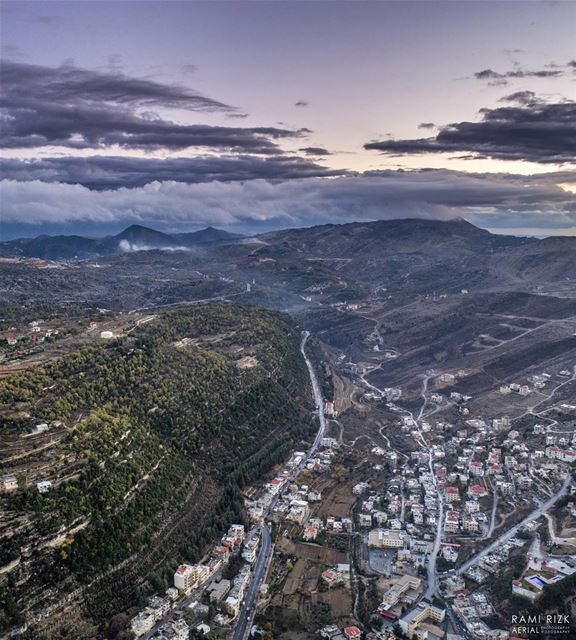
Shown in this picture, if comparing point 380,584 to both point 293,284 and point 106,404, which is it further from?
point 293,284

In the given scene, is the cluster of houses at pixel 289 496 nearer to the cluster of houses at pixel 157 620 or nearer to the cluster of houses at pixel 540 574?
the cluster of houses at pixel 157 620

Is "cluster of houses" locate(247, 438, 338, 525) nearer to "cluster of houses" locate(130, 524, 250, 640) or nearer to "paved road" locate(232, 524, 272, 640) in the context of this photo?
"paved road" locate(232, 524, 272, 640)

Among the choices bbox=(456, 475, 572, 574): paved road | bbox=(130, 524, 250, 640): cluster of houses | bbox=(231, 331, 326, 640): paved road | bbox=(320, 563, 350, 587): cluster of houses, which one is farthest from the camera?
bbox=(456, 475, 572, 574): paved road

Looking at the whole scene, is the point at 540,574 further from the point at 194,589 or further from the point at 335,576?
the point at 194,589

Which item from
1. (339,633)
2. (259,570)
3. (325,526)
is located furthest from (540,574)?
(259,570)

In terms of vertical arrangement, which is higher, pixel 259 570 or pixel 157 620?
pixel 157 620

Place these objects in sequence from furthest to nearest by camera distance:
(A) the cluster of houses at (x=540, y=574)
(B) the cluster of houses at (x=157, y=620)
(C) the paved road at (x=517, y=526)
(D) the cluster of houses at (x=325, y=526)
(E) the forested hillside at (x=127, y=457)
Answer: (D) the cluster of houses at (x=325, y=526) < (C) the paved road at (x=517, y=526) < (A) the cluster of houses at (x=540, y=574) < (E) the forested hillside at (x=127, y=457) < (B) the cluster of houses at (x=157, y=620)

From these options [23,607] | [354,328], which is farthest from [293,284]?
[23,607]

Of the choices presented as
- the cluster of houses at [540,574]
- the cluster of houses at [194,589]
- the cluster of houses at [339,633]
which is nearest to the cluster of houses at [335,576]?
the cluster of houses at [339,633]

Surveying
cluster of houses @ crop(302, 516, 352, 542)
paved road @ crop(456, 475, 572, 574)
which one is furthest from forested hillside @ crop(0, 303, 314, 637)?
paved road @ crop(456, 475, 572, 574)
